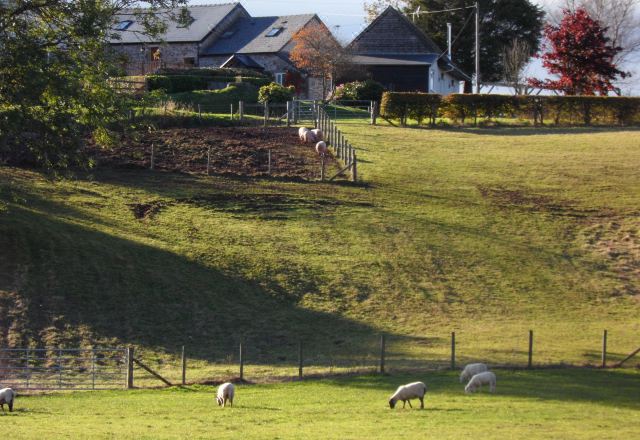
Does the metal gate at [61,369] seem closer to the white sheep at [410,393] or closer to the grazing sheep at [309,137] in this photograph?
the white sheep at [410,393]

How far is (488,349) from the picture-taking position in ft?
101

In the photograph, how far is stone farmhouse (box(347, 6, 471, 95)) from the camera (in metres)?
78.9

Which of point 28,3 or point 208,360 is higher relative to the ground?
point 28,3

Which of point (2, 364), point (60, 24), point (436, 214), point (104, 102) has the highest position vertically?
point (60, 24)

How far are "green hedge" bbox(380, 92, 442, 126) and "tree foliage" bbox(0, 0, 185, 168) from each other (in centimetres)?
3292

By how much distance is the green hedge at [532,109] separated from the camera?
63406mm

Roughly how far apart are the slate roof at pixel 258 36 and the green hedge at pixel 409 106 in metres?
21.7

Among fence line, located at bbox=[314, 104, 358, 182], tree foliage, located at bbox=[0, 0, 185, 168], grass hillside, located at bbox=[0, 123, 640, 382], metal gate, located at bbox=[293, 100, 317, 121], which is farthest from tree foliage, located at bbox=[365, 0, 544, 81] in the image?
tree foliage, located at bbox=[0, 0, 185, 168]

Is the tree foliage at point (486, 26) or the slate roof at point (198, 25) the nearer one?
the slate roof at point (198, 25)

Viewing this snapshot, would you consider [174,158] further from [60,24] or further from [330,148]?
[60,24]

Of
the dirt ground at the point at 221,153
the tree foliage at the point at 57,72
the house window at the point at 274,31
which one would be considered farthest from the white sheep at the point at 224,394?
the house window at the point at 274,31

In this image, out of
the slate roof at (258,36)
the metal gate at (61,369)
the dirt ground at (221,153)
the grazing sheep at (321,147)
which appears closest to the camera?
the metal gate at (61,369)

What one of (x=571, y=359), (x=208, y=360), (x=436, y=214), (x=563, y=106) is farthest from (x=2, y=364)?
(x=563, y=106)

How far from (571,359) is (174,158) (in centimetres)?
2622
